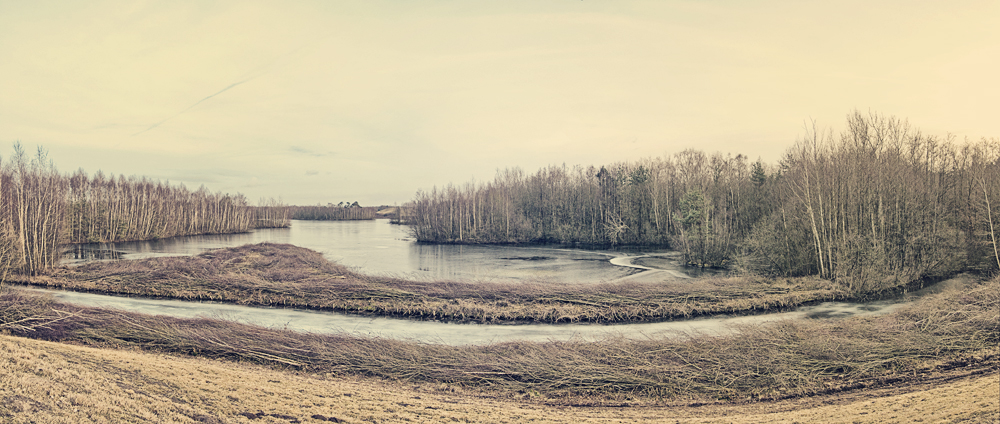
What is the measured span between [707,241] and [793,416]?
2693cm

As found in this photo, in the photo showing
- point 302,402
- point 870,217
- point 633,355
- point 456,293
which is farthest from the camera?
point 870,217

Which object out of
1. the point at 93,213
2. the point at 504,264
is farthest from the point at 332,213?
the point at 504,264

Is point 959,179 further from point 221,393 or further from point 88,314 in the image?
point 88,314

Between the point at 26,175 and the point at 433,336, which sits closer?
the point at 433,336

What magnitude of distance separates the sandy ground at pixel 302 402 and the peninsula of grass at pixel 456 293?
330 inches

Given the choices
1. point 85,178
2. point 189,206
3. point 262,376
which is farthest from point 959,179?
point 189,206

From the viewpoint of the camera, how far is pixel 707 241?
32.7 m

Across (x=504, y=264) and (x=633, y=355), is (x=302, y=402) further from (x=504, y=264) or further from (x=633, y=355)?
(x=504, y=264)

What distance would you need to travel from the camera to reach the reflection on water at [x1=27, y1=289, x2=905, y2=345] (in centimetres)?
1430

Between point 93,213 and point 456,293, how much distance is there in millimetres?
61627

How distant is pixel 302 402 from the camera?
24.5ft

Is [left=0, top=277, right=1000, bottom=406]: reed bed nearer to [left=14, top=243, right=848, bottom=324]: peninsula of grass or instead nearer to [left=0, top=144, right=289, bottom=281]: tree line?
[left=14, top=243, right=848, bottom=324]: peninsula of grass

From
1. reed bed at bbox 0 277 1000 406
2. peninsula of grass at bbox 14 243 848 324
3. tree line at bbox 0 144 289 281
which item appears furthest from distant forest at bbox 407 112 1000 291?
tree line at bbox 0 144 289 281

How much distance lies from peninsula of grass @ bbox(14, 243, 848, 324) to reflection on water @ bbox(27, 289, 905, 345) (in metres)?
0.76
